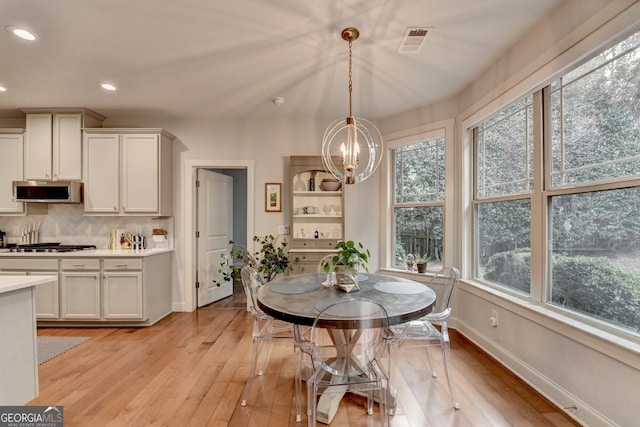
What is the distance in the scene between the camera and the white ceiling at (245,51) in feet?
6.75

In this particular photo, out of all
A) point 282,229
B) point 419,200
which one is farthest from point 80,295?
point 419,200

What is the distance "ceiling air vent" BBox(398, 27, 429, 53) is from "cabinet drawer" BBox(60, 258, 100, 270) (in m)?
3.94

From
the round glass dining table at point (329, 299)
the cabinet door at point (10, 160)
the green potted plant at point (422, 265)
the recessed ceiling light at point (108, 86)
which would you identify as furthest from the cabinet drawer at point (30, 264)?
the green potted plant at point (422, 265)

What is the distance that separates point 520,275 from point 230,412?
249 cm

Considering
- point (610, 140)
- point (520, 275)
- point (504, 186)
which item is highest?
point (610, 140)

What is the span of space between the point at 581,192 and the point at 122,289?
4424 millimetres

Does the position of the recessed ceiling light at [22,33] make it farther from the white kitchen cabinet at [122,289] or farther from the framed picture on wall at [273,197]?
the framed picture on wall at [273,197]

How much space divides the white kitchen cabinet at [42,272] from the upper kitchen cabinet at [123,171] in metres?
0.73

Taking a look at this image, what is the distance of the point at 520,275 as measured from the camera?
2.61 meters

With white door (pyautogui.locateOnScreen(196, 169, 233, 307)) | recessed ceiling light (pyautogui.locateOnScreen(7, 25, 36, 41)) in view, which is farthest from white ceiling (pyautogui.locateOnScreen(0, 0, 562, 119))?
white door (pyautogui.locateOnScreen(196, 169, 233, 307))

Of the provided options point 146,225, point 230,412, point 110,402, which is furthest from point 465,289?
point 146,225

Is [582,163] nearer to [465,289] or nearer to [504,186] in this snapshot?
[504,186]

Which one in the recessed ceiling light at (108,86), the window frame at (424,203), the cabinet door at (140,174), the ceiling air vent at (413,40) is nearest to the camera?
the ceiling air vent at (413,40)

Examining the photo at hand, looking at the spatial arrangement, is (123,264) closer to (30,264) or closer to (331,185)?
(30,264)
